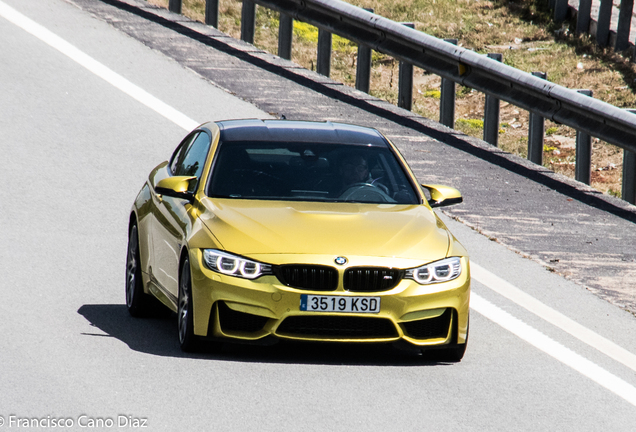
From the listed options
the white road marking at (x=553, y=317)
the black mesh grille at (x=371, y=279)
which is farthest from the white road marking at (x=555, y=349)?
the black mesh grille at (x=371, y=279)

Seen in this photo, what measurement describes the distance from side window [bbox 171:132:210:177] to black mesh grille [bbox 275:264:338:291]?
1479 millimetres

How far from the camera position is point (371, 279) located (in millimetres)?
7273

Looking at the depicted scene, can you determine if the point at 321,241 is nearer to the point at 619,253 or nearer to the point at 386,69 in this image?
the point at 619,253

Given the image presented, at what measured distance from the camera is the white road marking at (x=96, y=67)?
46.0 feet

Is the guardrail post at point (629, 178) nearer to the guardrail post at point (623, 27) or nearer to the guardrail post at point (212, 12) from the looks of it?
the guardrail post at point (623, 27)

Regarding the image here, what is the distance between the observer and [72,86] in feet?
48.8

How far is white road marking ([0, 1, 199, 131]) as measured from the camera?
552 inches

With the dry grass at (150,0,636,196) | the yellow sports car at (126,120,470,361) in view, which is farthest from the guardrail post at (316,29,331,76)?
the yellow sports car at (126,120,470,361)

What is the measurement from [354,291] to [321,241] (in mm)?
351

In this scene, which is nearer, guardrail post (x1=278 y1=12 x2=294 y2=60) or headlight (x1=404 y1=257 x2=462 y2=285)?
headlight (x1=404 y1=257 x2=462 y2=285)

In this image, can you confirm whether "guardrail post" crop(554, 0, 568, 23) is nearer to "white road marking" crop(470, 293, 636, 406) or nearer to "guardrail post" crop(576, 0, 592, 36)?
"guardrail post" crop(576, 0, 592, 36)

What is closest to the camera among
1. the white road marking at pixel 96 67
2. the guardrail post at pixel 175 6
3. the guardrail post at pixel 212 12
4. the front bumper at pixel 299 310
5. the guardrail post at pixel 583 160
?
the front bumper at pixel 299 310

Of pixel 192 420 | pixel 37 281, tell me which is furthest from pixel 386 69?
pixel 192 420

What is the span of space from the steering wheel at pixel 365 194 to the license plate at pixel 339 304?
122cm
